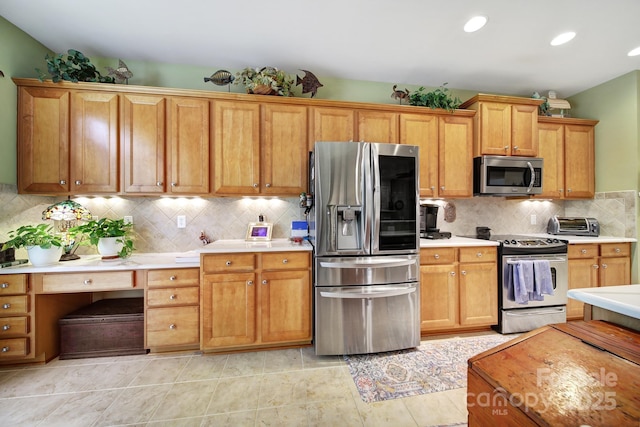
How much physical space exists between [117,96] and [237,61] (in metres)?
1.21

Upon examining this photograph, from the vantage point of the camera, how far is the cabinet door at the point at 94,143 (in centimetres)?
236

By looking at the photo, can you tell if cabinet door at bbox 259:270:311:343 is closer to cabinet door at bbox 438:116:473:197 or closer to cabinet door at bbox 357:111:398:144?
cabinet door at bbox 357:111:398:144

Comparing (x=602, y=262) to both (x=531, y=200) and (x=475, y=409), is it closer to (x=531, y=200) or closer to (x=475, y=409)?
(x=531, y=200)

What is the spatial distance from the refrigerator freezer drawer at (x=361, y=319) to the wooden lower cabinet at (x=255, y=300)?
0.68 feet

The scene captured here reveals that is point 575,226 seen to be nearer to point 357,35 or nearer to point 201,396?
point 357,35

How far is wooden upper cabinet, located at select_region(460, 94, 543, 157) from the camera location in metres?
2.94

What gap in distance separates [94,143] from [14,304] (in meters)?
1.47

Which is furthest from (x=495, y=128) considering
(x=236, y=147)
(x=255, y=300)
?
(x=255, y=300)

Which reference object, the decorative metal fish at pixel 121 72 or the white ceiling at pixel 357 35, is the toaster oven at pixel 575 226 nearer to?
the white ceiling at pixel 357 35

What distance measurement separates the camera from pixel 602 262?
9.64ft

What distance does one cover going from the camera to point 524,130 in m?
3.03

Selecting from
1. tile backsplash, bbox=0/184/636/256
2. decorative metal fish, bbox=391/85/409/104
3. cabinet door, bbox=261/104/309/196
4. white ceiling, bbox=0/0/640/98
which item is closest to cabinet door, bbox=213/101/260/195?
cabinet door, bbox=261/104/309/196

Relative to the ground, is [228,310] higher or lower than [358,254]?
lower

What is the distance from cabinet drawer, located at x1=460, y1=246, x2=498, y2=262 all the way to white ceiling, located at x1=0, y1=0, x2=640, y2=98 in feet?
6.58
